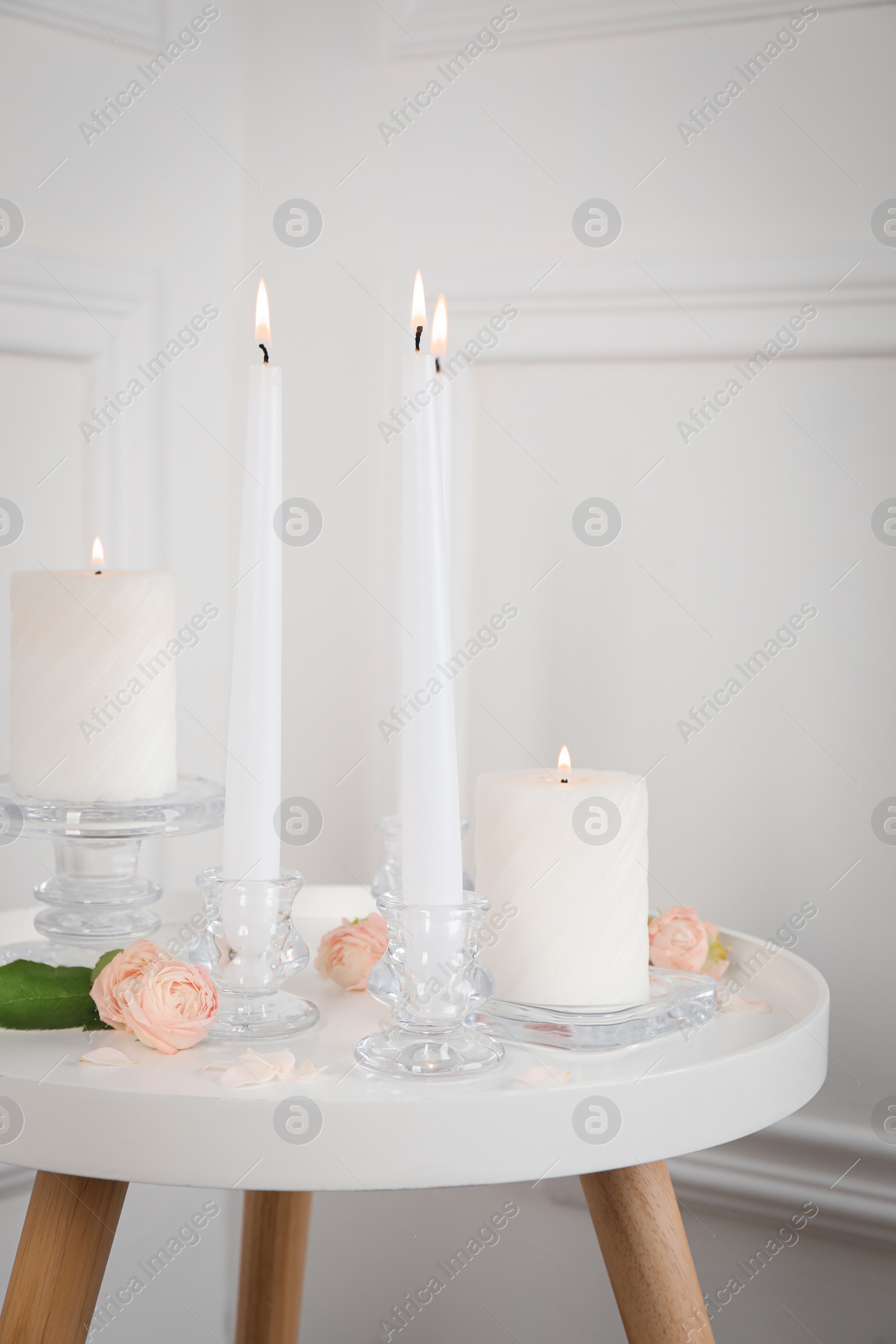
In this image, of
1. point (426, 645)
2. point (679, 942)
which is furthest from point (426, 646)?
point (679, 942)

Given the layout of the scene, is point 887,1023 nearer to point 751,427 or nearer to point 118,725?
point 751,427

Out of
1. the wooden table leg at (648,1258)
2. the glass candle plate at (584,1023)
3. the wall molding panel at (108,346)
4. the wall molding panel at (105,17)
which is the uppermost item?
the wall molding panel at (105,17)

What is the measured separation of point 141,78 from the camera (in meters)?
1.01

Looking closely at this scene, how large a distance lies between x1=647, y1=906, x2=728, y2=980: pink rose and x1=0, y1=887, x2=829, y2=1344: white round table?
0.05m

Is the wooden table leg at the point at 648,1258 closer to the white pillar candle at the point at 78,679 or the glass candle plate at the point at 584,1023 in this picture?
the glass candle plate at the point at 584,1023

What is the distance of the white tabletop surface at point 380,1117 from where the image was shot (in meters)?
0.47

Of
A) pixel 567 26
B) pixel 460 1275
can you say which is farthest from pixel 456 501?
pixel 460 1275

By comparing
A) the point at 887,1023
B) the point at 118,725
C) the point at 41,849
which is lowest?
the point at 887,1023

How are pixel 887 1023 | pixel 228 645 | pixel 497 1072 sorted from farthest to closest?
pixel 228 645 < pixel 887 1023 < pixel 497 1072

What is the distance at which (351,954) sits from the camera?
2.18 ft

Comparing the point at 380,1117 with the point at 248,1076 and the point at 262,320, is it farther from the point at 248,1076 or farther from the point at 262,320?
the point at 262,320

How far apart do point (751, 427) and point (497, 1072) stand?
614 millimetres

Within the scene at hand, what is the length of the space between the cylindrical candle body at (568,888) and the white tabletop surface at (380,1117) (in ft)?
0.12

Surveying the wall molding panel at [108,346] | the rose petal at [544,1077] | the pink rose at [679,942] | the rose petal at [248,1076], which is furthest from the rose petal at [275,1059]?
the wall molding panel at [108,346]
